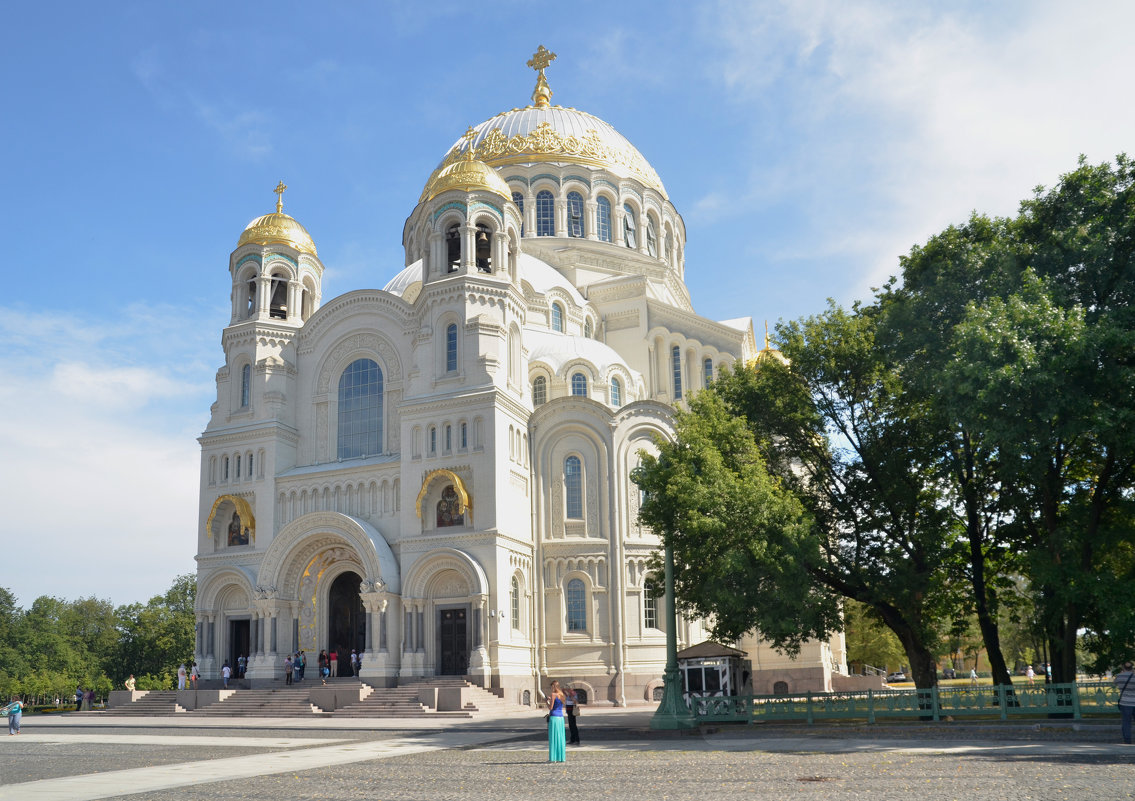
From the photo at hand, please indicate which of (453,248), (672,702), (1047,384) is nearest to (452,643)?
(672,702)

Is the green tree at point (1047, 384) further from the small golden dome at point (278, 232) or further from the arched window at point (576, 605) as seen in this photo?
the small golden dome at point (278, 232)

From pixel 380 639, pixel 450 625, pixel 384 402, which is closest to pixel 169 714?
pixel 380 639

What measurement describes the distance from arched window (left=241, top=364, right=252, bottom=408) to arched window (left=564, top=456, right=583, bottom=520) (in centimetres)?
1350

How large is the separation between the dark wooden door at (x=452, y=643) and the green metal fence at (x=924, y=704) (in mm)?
12357

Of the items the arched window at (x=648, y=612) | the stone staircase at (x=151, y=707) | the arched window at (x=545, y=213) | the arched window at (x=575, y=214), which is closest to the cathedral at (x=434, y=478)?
the arched window at (x=648, y=612)

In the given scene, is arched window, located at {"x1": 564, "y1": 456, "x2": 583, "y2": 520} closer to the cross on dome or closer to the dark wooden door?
the dark wooden door

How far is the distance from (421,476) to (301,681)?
858 centimetres

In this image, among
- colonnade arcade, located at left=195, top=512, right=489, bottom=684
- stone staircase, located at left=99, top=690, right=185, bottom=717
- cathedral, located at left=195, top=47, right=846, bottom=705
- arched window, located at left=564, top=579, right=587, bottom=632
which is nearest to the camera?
colonnade arcade, located at left=195, top=512, right=489, bottom=684

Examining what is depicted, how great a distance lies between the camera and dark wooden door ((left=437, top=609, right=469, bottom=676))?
34906 mm

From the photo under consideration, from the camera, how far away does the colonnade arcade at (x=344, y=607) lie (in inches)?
1364

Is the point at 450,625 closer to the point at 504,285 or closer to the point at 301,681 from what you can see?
the point at 301,681

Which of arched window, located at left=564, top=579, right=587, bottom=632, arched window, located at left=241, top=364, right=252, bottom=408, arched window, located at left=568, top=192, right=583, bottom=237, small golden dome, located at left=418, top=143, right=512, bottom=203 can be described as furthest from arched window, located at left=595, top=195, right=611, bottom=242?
arched window, located at left=564, top=579, right=587, bottom=632

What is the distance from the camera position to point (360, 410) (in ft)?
132

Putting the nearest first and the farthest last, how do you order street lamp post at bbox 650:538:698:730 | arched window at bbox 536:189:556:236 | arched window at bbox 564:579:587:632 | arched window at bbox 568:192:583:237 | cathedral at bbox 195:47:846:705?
1. street lamp post at bbox 650:538:698:730
2. cathedral at bbox 195:47:846:705
3. arched window at bbox 564:579:587:632
4. arched window at bbox 536:189:556:236
5. arched window at bbox 568:192:583:237
